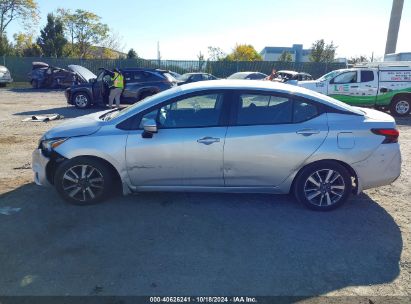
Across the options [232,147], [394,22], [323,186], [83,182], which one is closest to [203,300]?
[232,147]

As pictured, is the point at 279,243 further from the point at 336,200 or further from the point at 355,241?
the point at 336,200

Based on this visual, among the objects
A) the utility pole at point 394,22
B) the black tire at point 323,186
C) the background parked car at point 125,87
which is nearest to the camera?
the black tire at point 323,186

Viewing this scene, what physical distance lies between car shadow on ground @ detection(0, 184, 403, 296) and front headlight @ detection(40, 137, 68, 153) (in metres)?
0.73

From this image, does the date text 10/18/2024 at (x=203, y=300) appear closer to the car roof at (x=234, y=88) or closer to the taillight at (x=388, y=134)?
the car roof at (x=234, y=88)

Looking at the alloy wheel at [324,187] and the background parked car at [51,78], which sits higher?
the background parked car at [51,78]

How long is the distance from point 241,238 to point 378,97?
37.0 feet

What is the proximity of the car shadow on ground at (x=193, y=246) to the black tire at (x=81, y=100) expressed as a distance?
366 inches

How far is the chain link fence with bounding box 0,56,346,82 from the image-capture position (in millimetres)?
27044

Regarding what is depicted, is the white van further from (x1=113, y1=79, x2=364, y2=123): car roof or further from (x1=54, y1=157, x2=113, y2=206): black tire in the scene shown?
(x1=54, y1=157, x2=113, y2=206): black tire

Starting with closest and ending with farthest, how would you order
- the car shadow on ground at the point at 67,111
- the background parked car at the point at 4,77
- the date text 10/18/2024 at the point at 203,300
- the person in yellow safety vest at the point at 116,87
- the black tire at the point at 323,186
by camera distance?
the date text 10/18/2024 at the point at 203,300
the black tire at the point at 323,186
the person in yellow safety vest at the point at 116,87
the car shadow on ground at the point at 67,111
the background parked car at the point at 4,77

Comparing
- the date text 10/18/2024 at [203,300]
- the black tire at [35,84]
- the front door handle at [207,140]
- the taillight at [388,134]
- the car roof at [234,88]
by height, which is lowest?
the date text 10/18/2024 at [203,300]

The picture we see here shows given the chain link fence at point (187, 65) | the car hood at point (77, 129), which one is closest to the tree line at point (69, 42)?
the chain link fence at point (187, 65)

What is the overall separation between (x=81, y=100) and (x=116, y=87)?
2.01 metres

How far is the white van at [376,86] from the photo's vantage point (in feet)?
41.1
